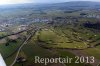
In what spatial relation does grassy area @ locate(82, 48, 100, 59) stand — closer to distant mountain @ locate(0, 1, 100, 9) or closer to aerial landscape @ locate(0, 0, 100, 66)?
aerial landscape @ locate(0, 0, 100, 66)

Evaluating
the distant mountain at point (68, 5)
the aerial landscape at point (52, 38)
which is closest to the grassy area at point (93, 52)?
the aerial landscape at point (52, 38)

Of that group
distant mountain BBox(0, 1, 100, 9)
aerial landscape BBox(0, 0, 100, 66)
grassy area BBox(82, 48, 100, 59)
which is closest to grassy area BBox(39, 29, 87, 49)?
aerial landscape BBox(0, 0, 100, 66)

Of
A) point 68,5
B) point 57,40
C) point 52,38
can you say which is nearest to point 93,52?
point 57,40

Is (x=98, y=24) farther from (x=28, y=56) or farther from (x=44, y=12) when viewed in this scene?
(x=28, y=56)

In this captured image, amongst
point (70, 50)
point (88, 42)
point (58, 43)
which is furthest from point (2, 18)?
point (88, 42)

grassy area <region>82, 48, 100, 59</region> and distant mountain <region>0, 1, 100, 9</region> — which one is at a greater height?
distant mountain <region>0, 1, 100, 9</region>

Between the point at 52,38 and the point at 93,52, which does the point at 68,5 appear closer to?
the point at 52,38

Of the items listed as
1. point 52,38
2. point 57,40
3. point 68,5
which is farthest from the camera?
point 68,5

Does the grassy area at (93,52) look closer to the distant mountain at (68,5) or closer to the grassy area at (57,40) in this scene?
the grassy area at (57,40)
